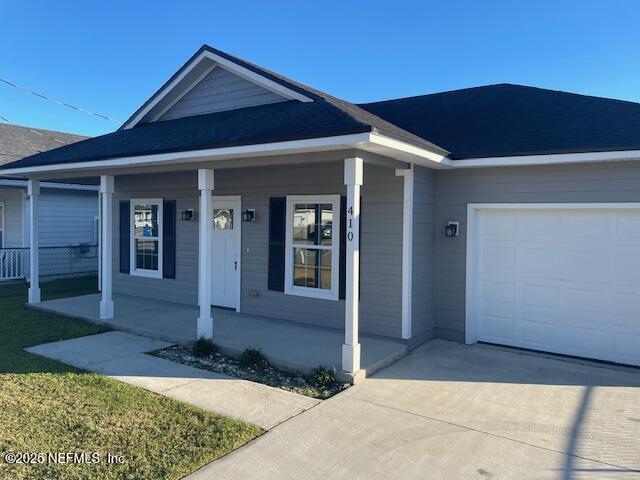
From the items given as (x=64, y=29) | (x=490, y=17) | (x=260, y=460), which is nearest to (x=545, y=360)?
(x=260, y=460)

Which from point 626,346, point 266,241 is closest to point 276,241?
point 266,241

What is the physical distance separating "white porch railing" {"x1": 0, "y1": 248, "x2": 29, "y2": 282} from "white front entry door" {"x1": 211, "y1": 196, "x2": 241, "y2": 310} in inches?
302

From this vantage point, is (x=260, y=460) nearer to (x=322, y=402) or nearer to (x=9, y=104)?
(x=322, y=402)

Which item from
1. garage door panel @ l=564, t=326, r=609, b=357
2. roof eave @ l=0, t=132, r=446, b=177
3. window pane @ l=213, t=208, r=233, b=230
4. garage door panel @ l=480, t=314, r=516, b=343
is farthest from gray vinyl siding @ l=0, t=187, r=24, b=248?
garage door panel @ l=564, t=326, r=609, b=357

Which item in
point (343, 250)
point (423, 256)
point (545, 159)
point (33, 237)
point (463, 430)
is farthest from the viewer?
point (33, 237)

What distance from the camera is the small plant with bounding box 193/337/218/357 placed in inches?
266

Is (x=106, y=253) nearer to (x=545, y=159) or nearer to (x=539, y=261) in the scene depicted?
(x=539, y=261)

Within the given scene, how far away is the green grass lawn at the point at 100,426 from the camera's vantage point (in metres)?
3.67

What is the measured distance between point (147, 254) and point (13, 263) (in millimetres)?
5740

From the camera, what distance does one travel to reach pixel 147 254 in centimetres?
1077

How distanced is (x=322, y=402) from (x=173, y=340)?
3243mm

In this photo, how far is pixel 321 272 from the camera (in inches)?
318

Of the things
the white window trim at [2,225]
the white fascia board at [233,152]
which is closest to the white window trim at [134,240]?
the white fascia board at [233,152]

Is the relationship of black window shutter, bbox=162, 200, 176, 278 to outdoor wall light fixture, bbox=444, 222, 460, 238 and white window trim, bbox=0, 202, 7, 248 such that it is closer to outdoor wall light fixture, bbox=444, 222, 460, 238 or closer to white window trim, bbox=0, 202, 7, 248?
outdoor wall light fixture, bbox=444, 222, 460, 238
